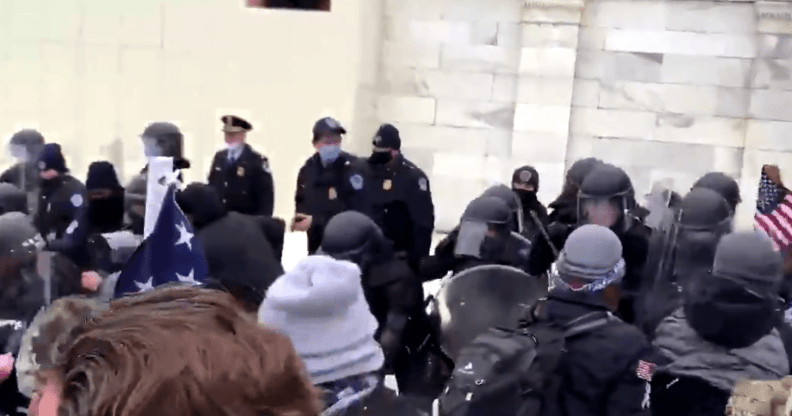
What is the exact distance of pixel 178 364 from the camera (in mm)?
1182

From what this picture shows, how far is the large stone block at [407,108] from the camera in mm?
10875

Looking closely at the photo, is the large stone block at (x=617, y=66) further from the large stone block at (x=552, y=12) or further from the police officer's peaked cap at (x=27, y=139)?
the police officer's peaked cap at (x=27, y=139)

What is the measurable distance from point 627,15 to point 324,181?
190 inches

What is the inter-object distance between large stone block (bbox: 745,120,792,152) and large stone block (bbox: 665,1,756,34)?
3.27 ft

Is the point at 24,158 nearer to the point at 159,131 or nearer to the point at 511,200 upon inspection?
the point at 159,131

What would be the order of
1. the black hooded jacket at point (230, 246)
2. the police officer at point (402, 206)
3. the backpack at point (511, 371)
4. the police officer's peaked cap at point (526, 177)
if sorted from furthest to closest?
the police officer at point (402, 206), the police officer's peaked cap at point (526, 177), the black hooded jacket at point (230, 246), the backpack at point (511, 371)

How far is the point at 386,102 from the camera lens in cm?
1102

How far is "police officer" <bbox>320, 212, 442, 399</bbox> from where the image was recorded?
13.4 ft

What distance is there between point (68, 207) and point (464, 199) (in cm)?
588

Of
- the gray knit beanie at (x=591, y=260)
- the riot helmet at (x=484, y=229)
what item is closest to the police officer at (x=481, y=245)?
the riot helmet at (x=484, y=229)

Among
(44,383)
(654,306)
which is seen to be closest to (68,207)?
(654,306)

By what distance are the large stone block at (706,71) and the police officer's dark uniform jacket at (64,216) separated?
6.69 meters

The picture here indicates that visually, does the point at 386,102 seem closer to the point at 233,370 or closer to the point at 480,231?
the point at 480,231

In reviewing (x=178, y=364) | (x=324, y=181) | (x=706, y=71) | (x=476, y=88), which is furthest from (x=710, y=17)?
(x=178, y=364)
